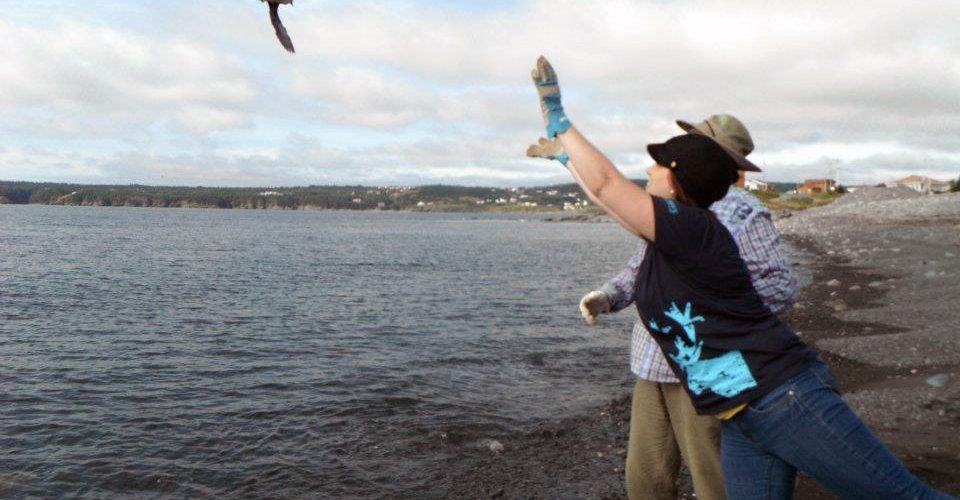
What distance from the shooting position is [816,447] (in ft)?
9.16

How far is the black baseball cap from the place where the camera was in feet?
10.2

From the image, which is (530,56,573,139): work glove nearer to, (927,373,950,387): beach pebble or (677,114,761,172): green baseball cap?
(677,114,761,172): green baseball cap

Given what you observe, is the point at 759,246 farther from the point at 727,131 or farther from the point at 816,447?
the point at 816,447

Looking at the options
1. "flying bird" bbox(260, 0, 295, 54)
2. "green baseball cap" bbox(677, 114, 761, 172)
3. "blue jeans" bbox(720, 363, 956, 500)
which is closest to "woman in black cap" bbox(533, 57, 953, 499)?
"blue jeans" bbox(720, 363, 956, 500)

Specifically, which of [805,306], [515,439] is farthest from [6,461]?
[805,306]

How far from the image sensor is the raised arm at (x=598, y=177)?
2.77 m

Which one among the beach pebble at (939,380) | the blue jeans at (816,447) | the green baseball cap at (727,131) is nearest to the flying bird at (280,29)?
the blue jeans at (816,447)

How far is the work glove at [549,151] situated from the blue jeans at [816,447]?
1.29 meters

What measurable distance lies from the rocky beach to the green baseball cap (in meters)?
3.72

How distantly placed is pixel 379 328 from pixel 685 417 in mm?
17739

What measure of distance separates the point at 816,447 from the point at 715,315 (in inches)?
25.2

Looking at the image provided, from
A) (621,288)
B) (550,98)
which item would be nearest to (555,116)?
(550,98)

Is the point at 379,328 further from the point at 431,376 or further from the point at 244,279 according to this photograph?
the point at 244,279

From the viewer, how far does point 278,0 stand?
170 centimetres
